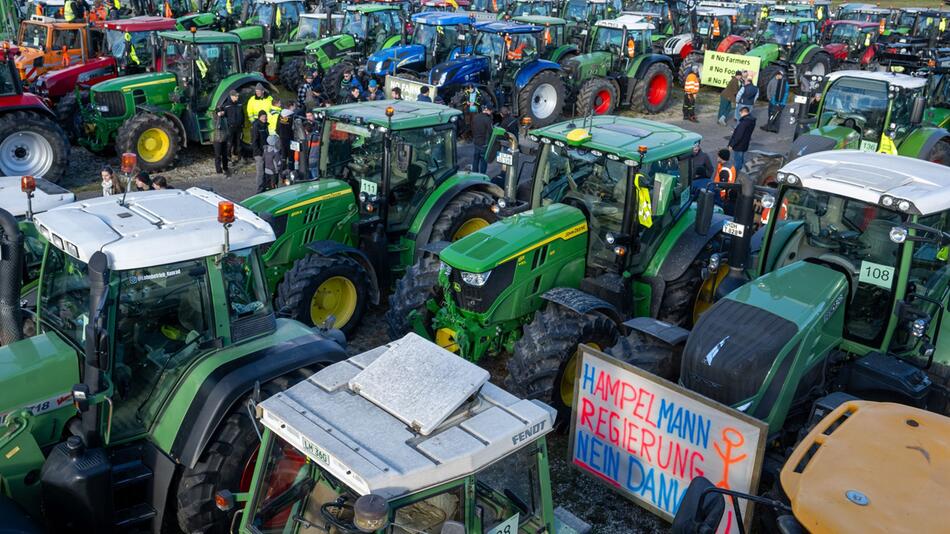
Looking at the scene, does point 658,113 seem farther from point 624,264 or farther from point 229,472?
point 229,472

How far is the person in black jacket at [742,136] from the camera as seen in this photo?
12.4 metres

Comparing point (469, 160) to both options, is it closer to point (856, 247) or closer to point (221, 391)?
point (856, 247)

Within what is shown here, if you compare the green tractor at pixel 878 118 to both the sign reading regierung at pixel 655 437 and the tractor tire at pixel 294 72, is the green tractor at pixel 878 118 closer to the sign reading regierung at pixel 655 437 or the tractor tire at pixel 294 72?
the sign reading regierung at pixel 655 437

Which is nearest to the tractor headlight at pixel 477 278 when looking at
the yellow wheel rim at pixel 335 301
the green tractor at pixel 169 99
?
the yellow wheel rim at pixel 335 301

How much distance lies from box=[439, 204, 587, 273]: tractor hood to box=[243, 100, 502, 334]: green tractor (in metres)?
1.38

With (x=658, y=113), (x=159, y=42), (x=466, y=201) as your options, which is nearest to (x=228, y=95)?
(x=159, y=42)

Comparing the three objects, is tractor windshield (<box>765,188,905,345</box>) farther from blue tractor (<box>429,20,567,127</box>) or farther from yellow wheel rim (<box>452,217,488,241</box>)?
blue tractor (<box>429,20,567,127</box>)

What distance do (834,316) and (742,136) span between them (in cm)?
748

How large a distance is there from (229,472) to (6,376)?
1.35 meters

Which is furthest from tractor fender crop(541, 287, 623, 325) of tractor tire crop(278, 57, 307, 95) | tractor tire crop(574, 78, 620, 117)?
tractor tire crop(278, 57, 307, 95)

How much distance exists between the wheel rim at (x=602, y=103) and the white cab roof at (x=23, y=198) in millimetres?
11346

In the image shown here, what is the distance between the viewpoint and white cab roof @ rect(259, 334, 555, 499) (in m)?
3.16

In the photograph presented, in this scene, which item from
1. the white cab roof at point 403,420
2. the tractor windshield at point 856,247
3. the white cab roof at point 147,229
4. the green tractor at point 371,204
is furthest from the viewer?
the green tractor at point 371,204

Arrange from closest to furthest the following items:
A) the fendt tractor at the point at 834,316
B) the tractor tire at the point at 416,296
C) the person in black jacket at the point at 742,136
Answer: the fendt tractor at the point at 834,316
the tractor tire at the point at 416,296
the person in black jacket at the point at 742,136
